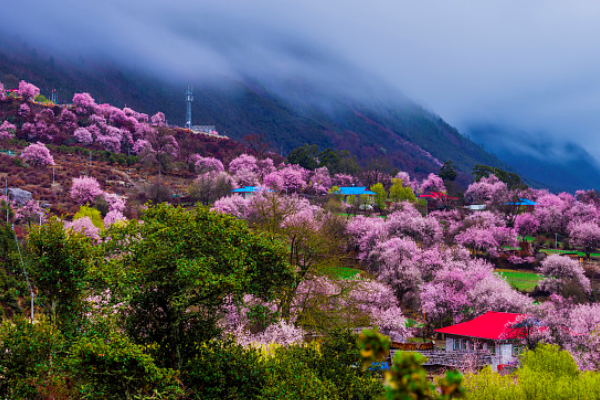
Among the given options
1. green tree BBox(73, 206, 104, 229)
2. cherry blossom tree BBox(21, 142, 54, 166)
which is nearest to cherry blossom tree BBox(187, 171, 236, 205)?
green tree BBox(73, 206, 104, 229)

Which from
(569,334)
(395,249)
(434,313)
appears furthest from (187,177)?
(569,334)

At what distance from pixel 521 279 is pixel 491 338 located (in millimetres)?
26085

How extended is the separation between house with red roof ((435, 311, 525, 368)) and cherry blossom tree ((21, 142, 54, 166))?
259 feet

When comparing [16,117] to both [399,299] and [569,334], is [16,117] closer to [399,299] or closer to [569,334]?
[399,299]

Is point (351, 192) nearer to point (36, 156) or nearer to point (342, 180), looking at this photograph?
point (342, 180)

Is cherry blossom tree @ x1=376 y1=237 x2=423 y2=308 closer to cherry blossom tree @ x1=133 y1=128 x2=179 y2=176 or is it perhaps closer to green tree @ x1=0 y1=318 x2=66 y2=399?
green tree @ x1=0 y1=318 x2=66 y2=399

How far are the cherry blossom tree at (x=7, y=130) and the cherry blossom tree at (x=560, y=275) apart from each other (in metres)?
103

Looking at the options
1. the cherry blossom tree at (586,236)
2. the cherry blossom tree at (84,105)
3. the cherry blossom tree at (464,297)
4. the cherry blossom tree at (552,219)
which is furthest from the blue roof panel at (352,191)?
the cherry blossom tree at (84,105)

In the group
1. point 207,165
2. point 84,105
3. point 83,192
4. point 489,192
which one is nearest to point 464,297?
point 83,192

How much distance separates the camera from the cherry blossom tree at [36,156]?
8825cm

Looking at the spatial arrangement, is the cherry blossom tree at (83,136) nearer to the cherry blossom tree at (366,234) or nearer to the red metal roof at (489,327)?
the cherry blossom tree at (366,234)

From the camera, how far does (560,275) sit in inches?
2111

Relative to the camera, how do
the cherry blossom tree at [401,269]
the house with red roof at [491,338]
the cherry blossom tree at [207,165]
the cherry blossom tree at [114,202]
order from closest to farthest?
the house with red roof at [491,338], the cherry blossom tree at [401,269], the cherry blossom tree at [114,202], the cherry blossom tree at [207,165]

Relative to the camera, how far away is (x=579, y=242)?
73.5 m
